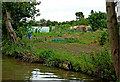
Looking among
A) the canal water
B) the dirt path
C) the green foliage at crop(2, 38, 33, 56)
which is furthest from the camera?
the dirt path

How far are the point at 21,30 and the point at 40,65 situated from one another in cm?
524

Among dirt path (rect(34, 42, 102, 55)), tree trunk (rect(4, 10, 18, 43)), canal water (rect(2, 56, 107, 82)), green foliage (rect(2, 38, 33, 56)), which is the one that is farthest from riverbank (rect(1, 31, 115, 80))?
dirt path (rect(34, 42, 102, 55))

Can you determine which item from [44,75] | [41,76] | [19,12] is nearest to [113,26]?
[41,76]

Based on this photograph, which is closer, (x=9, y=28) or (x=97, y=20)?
(x=9, y=28)

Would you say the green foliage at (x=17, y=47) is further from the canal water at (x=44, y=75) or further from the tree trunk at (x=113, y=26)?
the tree trunk at (x=113, y=26)

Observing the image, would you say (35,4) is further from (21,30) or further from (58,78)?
(58,78)

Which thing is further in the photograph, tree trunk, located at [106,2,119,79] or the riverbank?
the riverbank

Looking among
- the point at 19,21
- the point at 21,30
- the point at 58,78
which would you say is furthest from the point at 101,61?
the point at 19,21

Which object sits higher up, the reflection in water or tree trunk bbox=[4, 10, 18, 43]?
tree trunk bbox=[4, 10, 18, 43]

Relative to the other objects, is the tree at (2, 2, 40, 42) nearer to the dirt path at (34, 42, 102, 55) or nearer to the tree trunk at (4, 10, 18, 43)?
the tree trunk at (4, 10, 18, 43)

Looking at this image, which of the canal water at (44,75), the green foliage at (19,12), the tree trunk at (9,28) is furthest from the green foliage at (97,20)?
the canal water at (44,75)

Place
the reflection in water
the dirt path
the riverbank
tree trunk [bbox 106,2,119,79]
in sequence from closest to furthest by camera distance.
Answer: tree trunk [bbox 106,2,119,79]
the riverbank
the reflection in water
the dirt path

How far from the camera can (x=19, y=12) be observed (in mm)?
16516

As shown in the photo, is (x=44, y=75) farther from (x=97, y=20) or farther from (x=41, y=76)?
(x=97, y=20)
